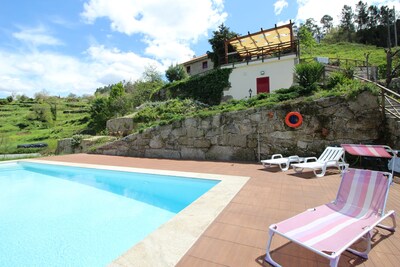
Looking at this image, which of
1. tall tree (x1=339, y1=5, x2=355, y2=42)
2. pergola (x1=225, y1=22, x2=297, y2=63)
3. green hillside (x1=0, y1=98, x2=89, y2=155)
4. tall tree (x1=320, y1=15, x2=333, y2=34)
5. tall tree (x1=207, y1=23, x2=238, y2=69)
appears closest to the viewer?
pergola (x1=225, y1=22, x2=297, y2=63)

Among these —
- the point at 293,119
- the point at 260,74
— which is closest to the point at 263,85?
the point at 260,74

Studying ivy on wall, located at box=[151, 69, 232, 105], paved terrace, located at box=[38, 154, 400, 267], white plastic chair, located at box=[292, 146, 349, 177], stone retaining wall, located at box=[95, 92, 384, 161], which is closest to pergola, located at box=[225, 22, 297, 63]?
ivy on wall, located at box=[151, 69, 232, 105]

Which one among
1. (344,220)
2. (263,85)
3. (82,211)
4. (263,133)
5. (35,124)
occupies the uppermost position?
(263,85)

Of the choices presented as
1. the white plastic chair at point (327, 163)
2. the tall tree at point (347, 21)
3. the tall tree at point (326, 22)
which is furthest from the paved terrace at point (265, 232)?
the tall tree at point (326, 22)

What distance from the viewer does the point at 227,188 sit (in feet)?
18.6

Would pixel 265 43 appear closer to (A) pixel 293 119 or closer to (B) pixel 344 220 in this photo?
(A) pixel 293 119

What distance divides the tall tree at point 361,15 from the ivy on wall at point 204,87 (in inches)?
2214

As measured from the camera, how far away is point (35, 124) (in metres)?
33.2

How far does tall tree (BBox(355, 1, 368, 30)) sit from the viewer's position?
5603 cm

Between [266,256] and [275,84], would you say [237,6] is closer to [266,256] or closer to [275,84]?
[275,84]

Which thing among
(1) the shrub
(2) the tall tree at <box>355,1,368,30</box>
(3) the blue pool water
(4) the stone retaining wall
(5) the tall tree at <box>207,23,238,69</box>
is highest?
(2) the tall tree at <box>355,1,368,30</box>

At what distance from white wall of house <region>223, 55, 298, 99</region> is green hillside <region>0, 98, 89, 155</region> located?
1438 centimetres

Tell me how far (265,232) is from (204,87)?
1585 centimetres

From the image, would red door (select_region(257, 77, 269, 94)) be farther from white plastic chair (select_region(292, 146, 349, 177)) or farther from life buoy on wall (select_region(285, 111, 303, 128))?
white plastic chair (select_region(292, 146, 349, 177))
